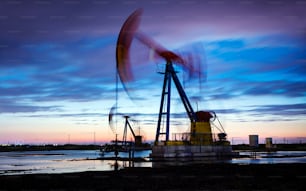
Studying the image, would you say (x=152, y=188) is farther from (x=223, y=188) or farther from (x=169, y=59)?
(x=169, y=59)

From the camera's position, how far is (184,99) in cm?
6894

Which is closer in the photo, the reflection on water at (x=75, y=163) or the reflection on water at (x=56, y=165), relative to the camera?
the reflection on water at (x=56, y=165)

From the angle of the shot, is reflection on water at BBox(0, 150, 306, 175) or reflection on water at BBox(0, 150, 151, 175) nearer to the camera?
reflection on water at BBox(0, 150, 151, 175)

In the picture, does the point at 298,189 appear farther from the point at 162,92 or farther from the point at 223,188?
the point at 162,92

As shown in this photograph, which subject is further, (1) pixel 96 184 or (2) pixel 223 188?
(1) pixel 96 184

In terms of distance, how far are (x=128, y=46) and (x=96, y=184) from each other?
32.8 metres

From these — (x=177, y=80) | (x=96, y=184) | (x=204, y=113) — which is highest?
(x=177, y=80)

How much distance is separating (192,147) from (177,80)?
459 inches

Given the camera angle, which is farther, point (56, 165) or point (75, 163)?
point (75, 163)

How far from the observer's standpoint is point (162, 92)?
206 ft

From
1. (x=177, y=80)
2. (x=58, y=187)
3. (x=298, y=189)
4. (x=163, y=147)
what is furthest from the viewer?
(x=177, y=80)

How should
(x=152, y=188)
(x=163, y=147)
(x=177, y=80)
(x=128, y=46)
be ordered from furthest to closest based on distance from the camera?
1. (x=177, y=80)
2. (x=163, y=147)
3. (x=128, y=46)
4. (x=152, y=188)

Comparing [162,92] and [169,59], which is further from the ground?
[169,59]

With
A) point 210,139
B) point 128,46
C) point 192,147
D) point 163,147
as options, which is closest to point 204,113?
point 210,139
